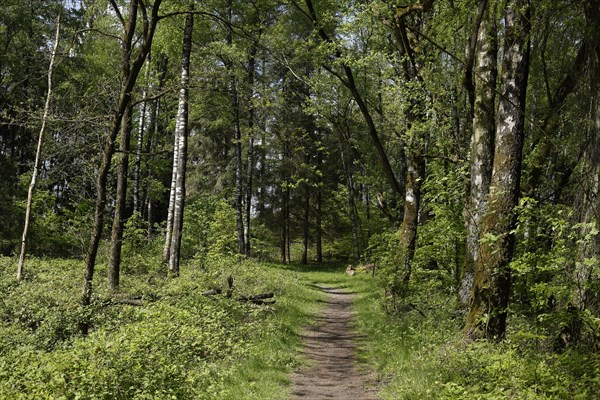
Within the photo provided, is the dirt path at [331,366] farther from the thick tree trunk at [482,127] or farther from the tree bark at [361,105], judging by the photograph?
the tree bark at [361,105]

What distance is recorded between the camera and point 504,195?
602cm

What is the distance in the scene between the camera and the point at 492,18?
7023mm

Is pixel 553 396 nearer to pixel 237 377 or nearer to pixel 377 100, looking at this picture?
pixel 237 377

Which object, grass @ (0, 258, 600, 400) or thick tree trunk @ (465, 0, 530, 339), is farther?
thick tree trunk @ (465, 0, 530, 339)

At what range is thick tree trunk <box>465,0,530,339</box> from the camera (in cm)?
598

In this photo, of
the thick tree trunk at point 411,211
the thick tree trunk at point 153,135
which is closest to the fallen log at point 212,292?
the thick tree trunk at point 411,211

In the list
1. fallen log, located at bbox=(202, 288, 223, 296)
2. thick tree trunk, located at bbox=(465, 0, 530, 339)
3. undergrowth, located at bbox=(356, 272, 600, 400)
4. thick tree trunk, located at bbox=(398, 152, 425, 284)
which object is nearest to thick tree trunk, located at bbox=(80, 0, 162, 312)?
fallen log, located at bbox=(202, 288, 223, 296)

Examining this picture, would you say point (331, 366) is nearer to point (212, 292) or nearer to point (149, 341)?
point (149, 341)

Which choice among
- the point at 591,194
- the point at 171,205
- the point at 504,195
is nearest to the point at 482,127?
the point at 504,195

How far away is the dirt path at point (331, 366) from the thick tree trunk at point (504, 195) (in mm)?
1999

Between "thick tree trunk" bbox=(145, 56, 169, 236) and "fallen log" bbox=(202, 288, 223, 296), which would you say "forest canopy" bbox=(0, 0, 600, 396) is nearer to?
"thick tree trunk" bbox=(145, 56, 169, 236)

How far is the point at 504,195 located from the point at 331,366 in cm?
439

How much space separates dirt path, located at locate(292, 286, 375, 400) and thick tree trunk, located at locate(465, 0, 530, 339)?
200cm

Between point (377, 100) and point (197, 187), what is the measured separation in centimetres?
1591
